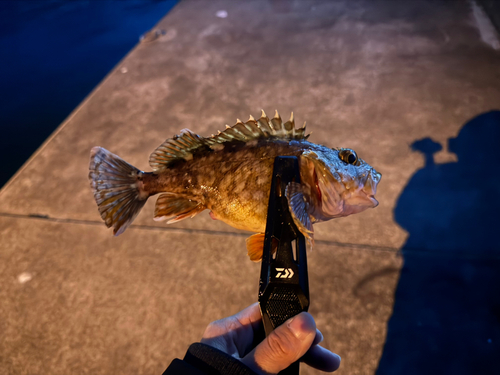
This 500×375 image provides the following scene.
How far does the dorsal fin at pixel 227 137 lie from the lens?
4.02 feet

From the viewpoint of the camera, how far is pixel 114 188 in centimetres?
124

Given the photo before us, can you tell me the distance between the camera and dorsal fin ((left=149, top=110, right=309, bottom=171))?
1225 mm

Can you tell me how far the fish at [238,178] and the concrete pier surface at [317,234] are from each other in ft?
3.48

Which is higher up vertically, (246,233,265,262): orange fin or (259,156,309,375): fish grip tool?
(259,156,309,375): fish grip tool

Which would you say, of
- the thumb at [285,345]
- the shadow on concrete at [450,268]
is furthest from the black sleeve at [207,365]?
the shadow on concrete at [450,268]

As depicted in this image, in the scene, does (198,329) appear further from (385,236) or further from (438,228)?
(438,228)

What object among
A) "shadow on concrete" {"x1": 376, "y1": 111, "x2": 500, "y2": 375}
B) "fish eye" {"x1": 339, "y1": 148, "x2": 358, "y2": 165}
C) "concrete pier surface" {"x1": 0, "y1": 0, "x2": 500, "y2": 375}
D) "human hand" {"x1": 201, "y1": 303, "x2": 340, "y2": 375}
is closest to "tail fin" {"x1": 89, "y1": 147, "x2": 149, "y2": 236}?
"human hand" {"x1": 201, "y1": 303, "x2": 340, "y2": 375}

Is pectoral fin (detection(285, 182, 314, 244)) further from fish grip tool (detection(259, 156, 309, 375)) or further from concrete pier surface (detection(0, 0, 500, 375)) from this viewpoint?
concrete pier surface (detection(0, 0, 500, 375))

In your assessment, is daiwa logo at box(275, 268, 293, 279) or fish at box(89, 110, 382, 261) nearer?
daiwa logo at box(275, 268, 293, 279)

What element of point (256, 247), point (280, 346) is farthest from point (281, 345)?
point (256, 247)

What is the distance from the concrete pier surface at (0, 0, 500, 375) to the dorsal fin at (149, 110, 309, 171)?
3.88ft

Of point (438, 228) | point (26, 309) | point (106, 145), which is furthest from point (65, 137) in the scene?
point (438, 228)

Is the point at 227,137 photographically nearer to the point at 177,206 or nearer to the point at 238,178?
the point at 238,178

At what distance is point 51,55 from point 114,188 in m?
6.12
